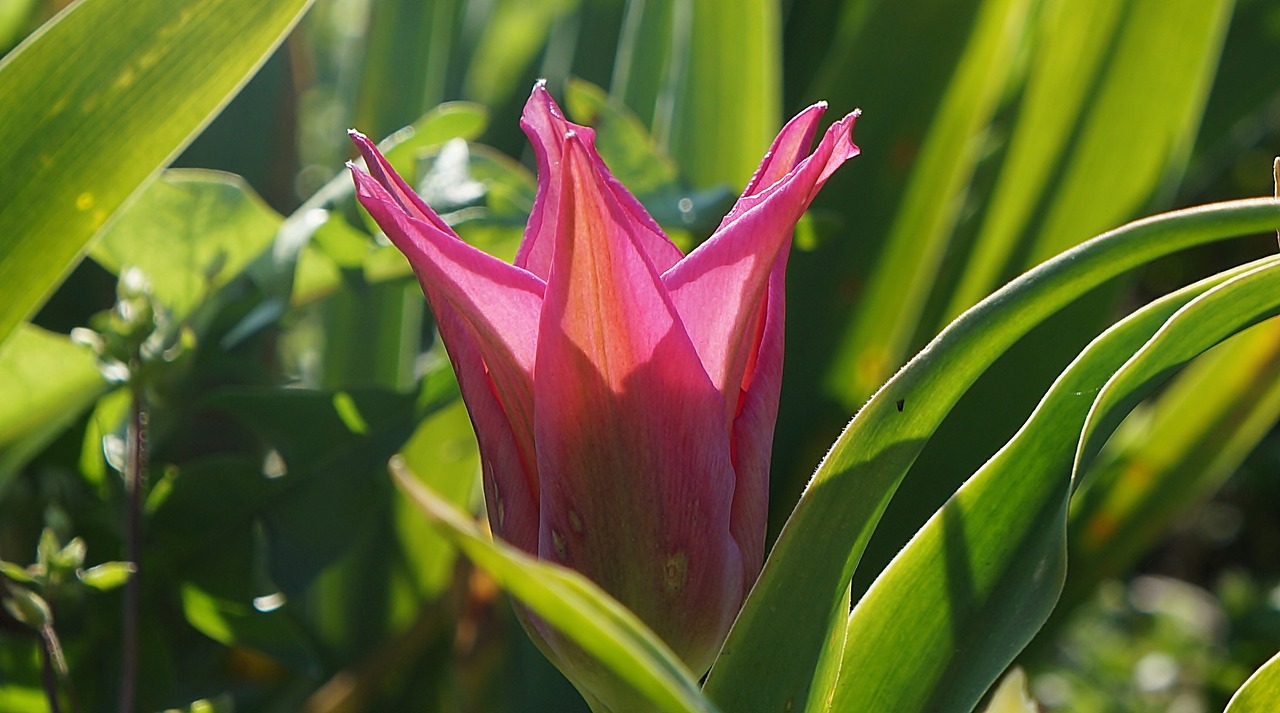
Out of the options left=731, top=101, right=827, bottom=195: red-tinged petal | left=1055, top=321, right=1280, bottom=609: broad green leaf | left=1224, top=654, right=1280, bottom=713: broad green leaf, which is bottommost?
left=1055, top=321, right=1280, bottom=609: broad green leaf

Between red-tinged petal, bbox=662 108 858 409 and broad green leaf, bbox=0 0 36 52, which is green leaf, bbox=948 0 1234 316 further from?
broad green leaf, bbox=0 0 36 52

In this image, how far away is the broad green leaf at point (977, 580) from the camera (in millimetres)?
352

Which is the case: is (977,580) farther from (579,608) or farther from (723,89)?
(723,89)

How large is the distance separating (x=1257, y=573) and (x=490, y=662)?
45.0 inches

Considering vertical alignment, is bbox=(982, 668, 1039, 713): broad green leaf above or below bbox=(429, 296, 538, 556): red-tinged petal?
below

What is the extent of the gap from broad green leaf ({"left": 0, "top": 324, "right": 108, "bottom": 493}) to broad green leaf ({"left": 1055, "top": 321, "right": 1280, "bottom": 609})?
618mm

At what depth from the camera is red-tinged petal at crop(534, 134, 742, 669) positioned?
0.99ft

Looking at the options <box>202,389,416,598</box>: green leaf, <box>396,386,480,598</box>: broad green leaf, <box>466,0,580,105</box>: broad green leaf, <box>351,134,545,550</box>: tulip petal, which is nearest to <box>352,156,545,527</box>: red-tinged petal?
<box>351,134,545,550</box>: tulip petal

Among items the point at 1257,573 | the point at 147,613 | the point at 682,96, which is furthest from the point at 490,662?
the point at 1257,573

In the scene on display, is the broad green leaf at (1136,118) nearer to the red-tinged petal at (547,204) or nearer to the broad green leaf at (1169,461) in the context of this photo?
the broad green leaf at (1169,461)

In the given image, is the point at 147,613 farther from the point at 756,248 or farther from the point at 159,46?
the point at 756,248

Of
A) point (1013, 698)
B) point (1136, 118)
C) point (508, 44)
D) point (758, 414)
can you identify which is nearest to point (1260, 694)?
point (1013, 698)

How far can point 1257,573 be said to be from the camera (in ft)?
4.88

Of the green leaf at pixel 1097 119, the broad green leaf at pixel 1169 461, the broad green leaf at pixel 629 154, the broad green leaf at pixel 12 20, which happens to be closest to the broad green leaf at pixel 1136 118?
the green leaf at pixel 1097 119
